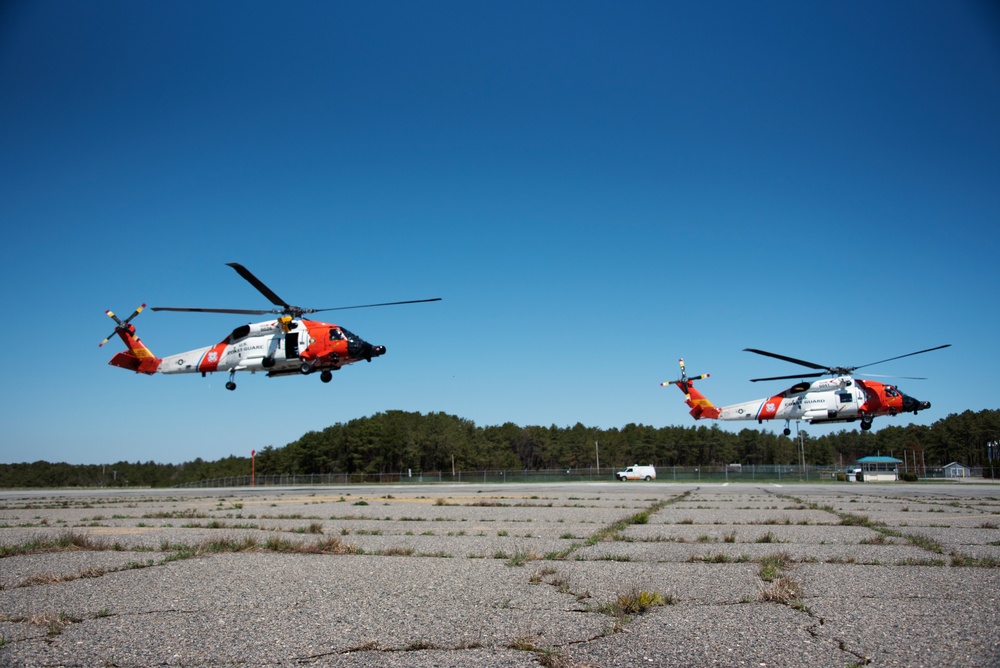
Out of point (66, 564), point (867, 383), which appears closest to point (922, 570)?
point (66, 564)

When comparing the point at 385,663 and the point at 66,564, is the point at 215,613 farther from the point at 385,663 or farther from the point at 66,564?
the point at 66,564

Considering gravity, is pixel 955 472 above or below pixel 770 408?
below

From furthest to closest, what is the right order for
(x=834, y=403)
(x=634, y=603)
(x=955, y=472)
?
(x=955, y=472) → (x=834, y=403) → (x=634, y=603)

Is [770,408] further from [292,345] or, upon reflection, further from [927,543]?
[927,543]

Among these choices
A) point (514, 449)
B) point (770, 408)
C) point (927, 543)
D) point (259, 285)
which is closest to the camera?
point (927, 543)

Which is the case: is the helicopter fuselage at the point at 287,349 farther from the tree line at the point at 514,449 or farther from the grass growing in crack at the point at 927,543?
the tree line at the point at 514,449

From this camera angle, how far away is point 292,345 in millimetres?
28344

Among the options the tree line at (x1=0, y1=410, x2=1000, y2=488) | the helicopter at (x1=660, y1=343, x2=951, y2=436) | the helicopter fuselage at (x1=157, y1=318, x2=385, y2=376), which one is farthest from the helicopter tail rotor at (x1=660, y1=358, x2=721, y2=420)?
the tree line at (x1=0, y1=410, x2=1000, y2=488)

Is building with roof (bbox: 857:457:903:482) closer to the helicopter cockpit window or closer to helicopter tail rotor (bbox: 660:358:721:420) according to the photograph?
helicopter tail rotor (bbox: 660:358:721:420)

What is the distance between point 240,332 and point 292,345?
9.95 ft

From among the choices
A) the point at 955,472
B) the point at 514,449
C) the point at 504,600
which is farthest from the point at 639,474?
the point at 514,449

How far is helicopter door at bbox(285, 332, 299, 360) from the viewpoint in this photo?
92.9ft

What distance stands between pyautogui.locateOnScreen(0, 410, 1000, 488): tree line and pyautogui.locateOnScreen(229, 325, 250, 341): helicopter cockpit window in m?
83.9

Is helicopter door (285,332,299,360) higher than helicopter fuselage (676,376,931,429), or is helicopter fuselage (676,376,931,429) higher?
helicopter door (285,332,299,360)
